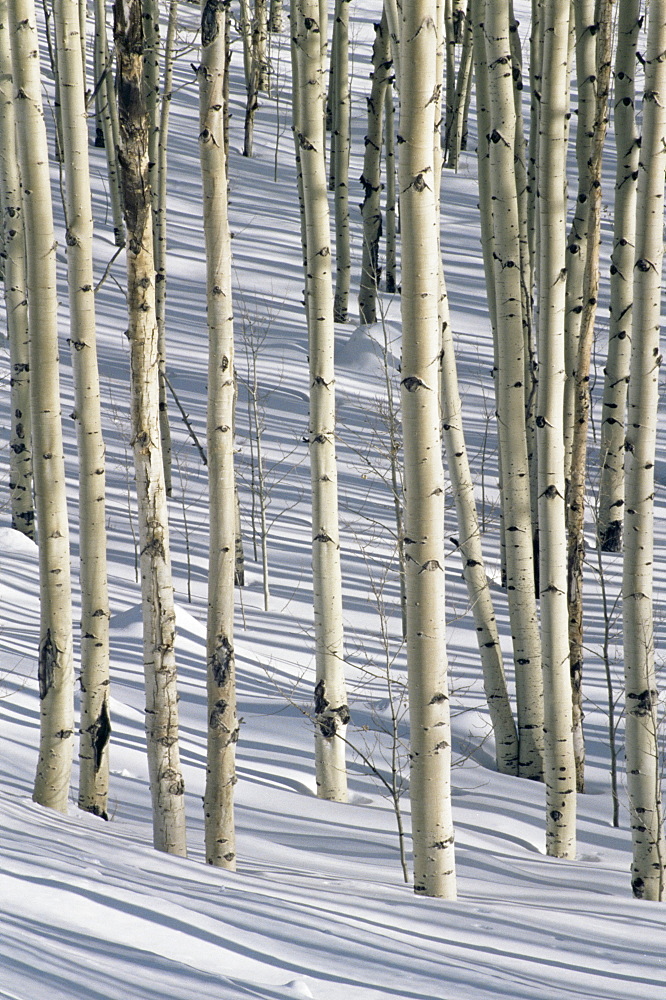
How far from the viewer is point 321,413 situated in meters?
5.60

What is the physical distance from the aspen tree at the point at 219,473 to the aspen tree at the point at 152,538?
18 cm

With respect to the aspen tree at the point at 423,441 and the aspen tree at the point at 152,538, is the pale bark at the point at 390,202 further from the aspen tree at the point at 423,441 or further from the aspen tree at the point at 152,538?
the aspen tree at the point at 423,441

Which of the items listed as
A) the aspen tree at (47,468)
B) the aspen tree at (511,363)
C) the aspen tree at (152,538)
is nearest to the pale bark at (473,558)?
the aspen tree at (511,363)

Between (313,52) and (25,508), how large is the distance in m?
6.01

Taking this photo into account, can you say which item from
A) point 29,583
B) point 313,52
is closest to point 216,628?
point 313,52

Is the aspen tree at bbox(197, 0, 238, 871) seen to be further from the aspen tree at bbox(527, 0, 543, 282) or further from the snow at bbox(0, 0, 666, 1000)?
the aspen tree at bbox(527, 0, 543, 282)

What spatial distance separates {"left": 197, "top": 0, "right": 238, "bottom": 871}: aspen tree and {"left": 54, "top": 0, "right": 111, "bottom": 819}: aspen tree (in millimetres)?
623

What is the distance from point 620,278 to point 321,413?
4.68 meters

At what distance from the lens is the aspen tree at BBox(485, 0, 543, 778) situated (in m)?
5.25

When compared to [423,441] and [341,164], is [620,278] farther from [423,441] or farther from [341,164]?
[423,441]

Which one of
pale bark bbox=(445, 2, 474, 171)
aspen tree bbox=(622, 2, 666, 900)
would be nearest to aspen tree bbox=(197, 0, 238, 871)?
aspen tree bbox=(622, 2, 666, 900)

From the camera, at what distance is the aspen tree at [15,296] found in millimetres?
7527

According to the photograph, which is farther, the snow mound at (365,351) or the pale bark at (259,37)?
the pale bark at (259,37)

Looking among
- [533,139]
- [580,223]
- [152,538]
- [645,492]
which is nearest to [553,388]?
[645,492]
